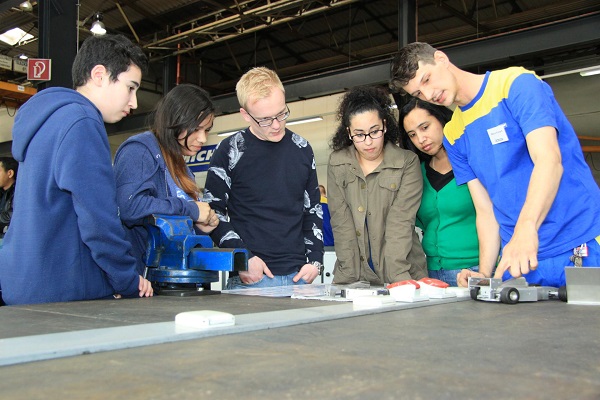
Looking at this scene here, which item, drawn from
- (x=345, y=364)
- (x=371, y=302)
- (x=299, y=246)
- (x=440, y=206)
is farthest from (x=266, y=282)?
(x=345, y=364)

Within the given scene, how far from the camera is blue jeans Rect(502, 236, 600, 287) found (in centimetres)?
152

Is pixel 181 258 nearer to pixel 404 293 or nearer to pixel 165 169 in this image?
pixel 165 169

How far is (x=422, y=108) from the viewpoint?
211 centimetres

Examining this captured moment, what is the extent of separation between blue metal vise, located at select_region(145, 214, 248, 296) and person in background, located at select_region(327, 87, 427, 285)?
2.00ft

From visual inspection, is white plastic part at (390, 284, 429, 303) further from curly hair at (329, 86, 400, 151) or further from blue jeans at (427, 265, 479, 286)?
curly hair at (329, 86, 400, 151)

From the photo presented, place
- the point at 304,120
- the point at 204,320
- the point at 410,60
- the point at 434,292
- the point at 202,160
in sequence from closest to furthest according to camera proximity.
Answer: the point at 204,320, the point at 434,292, the point at 410,60, the point at 304,120, the point at 202,160

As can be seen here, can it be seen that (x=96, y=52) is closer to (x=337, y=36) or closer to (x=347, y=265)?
(x=347, y=265)

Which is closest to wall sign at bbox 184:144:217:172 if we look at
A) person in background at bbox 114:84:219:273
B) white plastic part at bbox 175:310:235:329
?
person in background at bbox 114:84:219:273

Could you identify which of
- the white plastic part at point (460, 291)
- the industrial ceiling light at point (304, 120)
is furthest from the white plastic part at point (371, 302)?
the industrial ceiling light at point (304, 120)

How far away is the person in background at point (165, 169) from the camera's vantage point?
1558mm

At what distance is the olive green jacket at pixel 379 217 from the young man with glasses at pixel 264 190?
143 millimetres

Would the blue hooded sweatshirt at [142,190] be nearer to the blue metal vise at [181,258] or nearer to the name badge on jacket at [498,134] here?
the blue metal vise at [181,258]

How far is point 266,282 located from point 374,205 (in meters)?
0.49

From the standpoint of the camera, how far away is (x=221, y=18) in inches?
301
